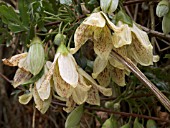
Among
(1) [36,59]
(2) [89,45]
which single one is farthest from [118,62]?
(2) [89,45]

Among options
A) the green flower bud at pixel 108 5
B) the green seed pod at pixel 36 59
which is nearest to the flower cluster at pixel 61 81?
the green seed pod at pixel 36 59

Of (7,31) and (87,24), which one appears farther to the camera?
(7,31)

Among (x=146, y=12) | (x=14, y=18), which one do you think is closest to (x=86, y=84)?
(x=14, y=18)

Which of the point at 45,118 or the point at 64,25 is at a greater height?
the point at 64,25

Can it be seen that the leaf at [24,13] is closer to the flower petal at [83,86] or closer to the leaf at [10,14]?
the leaf at [10,14]

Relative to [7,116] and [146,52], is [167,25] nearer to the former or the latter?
[146,52]

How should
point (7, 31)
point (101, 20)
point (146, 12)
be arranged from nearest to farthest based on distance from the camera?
point (101, 20) → point (7, 31) → point (146, 12)

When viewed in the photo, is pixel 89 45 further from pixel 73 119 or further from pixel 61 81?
pixel 61 81
